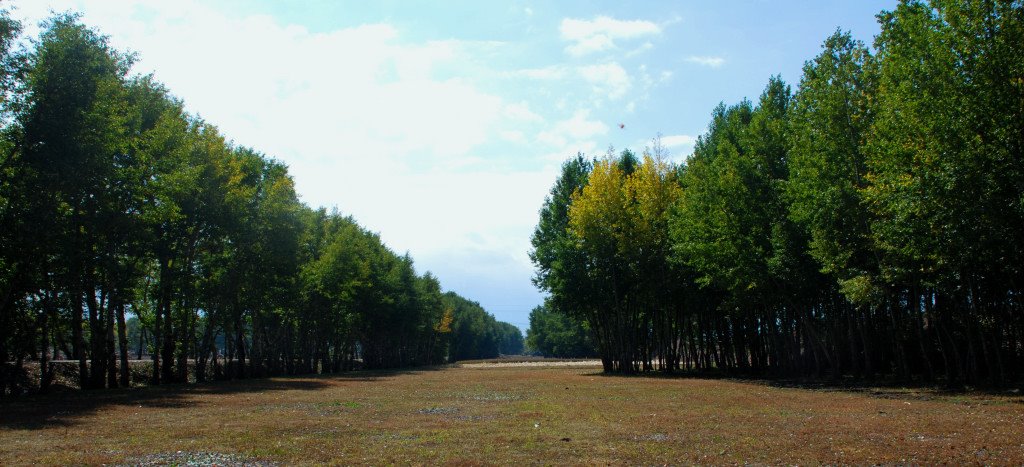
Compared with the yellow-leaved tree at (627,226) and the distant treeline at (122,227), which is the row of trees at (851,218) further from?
the distant treeline at (122,227)

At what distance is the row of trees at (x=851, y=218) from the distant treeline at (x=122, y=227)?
23639 mm

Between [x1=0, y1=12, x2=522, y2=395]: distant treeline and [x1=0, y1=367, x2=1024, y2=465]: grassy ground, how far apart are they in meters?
7.43

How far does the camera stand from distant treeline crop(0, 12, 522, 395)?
2462 centimetres

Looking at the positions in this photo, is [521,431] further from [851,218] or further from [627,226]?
[627,226]

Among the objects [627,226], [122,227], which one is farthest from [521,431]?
[627,226]

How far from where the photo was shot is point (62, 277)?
90.9ft

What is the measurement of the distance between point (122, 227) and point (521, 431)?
79.9 ft

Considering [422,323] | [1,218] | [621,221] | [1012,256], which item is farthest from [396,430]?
[422,323]

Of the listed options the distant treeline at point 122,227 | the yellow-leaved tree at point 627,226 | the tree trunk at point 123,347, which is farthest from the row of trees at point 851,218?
the tree trunk at point 123,347

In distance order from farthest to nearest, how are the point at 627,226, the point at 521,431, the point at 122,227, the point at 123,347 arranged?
the point at 627,226 → the point at 123,347 → the point at 122,227 → the point at 521,431

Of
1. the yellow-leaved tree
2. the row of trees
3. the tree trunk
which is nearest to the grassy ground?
the row of trees

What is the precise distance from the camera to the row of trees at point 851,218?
2166 cm

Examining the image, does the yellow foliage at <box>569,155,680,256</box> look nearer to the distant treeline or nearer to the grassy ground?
the distant treeline

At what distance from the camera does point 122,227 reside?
97.0 feet
